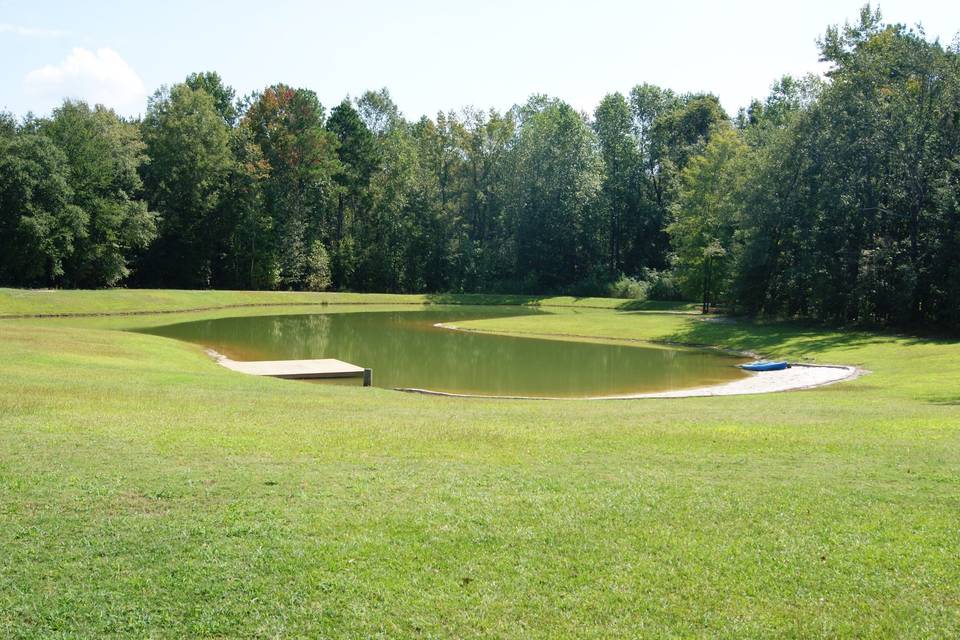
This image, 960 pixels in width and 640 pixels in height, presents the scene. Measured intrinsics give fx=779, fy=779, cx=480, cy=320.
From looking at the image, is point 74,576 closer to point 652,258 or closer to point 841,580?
point 841,580

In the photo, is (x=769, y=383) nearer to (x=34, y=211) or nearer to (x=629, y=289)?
(x=629, y=289)

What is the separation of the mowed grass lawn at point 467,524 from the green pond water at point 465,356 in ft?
39.8

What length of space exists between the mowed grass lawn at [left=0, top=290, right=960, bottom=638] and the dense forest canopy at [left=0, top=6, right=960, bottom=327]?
34323mm

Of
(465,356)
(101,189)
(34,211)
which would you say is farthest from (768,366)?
(101,189)

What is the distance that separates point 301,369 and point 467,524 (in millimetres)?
21762

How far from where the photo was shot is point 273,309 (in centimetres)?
6419

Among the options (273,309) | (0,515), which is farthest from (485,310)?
(0,515)

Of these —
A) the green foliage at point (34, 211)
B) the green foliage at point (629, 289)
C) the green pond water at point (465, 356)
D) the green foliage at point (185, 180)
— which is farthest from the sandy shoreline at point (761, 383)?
the green foliage at point (185, 180)

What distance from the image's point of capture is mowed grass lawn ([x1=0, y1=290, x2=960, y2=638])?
6.25m

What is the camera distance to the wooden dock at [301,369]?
1096 inches

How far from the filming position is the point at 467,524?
314 inches

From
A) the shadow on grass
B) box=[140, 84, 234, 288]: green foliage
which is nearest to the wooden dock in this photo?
the shadow on grass

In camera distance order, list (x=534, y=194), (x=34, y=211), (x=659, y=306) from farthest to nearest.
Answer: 1. (x=534, y=194)
2. (x=659, y=306)
3. (x=34, y=211)

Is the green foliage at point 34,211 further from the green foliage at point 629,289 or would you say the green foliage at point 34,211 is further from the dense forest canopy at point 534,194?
the green foliage at point 629,289
